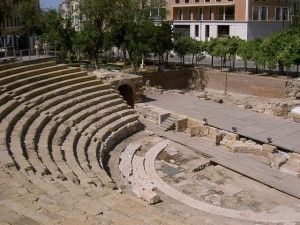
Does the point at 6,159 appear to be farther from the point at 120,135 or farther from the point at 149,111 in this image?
the point at 149,111

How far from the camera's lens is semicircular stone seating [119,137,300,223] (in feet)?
54.0

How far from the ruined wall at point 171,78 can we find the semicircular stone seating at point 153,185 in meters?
15.6

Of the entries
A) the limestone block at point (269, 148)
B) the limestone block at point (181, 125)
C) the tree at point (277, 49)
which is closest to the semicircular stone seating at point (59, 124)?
the limestone block at point (181, 125)

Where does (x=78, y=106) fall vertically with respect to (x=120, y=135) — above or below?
above

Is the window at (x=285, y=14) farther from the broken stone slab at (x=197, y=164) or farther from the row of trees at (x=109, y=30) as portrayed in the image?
the broken stone slab at (x=197, y=164)

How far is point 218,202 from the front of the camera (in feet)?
58.2

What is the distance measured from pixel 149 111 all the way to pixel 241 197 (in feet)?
36.1

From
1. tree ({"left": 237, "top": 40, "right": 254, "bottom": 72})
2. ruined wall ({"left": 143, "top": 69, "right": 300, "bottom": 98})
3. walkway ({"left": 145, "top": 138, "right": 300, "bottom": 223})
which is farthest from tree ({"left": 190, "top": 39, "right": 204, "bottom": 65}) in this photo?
walkway ({"left": 145, "top": 138, "right": 300, "bottom": 223})

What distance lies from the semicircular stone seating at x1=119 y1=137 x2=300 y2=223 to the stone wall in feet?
51.6

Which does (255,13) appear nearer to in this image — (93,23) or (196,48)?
(196,48)

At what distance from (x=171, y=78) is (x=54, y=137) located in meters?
22.2

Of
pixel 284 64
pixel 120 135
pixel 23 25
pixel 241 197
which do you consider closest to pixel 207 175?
pixel 241 197

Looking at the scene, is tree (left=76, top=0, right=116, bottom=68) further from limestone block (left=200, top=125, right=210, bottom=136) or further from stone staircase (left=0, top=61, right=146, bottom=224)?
limestone block (left=200, top=125, right=210, bottom=136)

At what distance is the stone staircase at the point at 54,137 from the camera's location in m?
10.8
